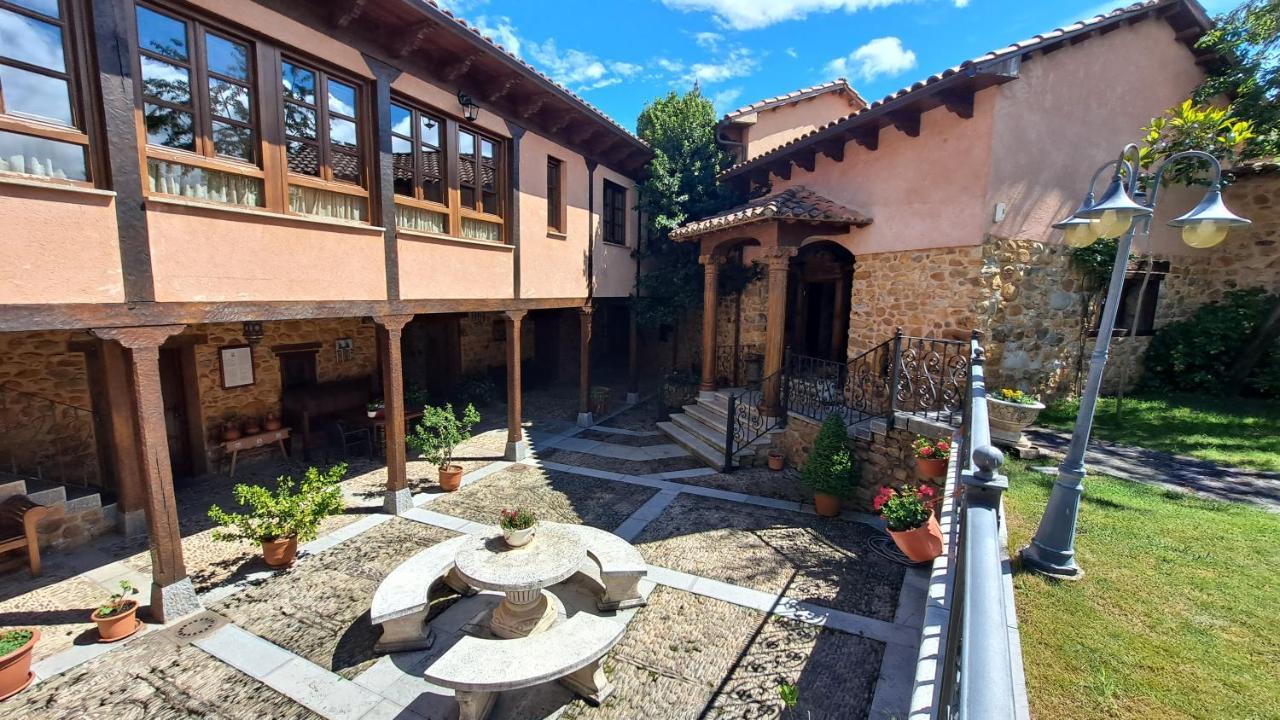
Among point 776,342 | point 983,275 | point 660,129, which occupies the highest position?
point 660,129

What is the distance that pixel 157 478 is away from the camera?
526 centimetres

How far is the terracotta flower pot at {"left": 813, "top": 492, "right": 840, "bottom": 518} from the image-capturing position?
754 centimetres

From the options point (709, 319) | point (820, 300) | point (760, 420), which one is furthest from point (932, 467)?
point (820, 300)

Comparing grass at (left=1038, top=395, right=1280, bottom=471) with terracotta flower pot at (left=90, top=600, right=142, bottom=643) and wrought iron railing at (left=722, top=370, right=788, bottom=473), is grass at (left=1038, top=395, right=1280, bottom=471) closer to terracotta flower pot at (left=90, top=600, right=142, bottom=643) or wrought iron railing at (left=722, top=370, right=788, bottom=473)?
wrought iron railing at (left=722, top=370, right=788, bottom=473)

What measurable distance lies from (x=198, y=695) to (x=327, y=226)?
509 cm

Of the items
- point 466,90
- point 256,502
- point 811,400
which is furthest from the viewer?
point 811,400

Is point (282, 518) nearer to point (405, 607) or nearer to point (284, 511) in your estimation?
point (284, 511)

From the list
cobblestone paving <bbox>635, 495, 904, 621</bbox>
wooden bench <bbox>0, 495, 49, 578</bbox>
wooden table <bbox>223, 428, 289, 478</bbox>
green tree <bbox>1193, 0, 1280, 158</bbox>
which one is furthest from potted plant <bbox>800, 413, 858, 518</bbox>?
wooden bench <bbox>0, 495, 49, 578</bbox>

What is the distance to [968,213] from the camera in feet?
26.4

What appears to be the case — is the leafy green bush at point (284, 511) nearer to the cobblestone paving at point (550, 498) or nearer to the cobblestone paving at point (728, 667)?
the cobblestone paving at point (550, 498)

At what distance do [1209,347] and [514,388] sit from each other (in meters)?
13.4

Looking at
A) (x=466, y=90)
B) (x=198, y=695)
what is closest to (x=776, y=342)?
(x=466, y=90)

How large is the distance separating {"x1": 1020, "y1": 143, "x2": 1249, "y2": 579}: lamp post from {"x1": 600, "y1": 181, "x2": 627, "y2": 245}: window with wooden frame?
10369mm

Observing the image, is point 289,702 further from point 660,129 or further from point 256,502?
point 660,129
